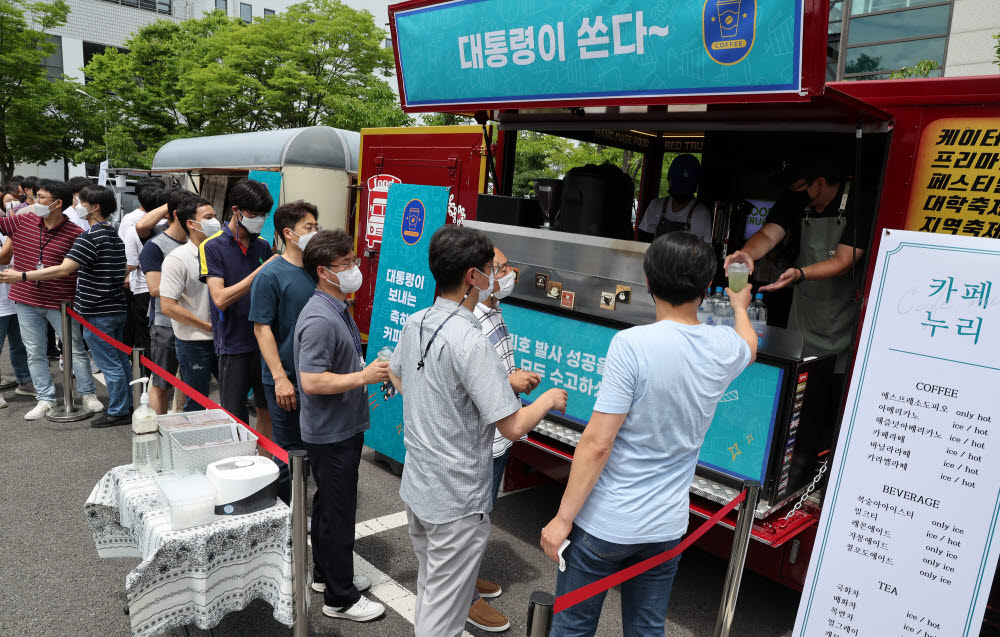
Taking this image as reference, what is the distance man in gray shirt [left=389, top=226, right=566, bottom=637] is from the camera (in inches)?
89.9

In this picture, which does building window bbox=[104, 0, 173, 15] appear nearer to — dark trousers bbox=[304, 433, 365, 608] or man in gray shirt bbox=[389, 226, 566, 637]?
dark trousers bbox=[304, 433, 365, 608]

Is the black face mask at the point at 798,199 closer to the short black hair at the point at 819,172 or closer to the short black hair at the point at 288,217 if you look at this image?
the short black hair at the point at 819,172

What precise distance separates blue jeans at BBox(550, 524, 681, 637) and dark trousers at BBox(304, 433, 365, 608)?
4.00ft

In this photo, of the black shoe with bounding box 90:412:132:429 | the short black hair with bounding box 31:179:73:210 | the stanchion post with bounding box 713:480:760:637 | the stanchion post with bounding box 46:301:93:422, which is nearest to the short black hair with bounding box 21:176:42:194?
the short black hair with bounding box 31:179:73:210

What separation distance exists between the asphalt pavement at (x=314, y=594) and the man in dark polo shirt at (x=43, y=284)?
0.91 meters

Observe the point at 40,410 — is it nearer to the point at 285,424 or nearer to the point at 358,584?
the point at 285,424

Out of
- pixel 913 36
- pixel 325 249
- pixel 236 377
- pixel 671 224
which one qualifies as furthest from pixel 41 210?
pixel 913 36

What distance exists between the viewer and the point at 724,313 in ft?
11.3

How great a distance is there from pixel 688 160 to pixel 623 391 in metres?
3.34

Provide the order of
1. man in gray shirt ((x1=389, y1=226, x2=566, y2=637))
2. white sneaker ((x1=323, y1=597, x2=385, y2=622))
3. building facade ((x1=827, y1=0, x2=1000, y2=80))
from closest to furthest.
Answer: man in gray shirt ((x1=389, y1=226, x2=566, y2=637)) → white sneaker ((x1=323, y1=597, x2=385, y2=622)) → building facade ((x1=827, y1=0, x2=1000, y2=80))

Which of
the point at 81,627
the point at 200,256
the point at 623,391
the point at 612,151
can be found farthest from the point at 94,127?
the point at 623,391

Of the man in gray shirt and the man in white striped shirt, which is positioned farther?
the man in white striped shirt

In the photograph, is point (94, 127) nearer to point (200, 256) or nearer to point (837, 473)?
point (200, 256)

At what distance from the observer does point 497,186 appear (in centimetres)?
481
